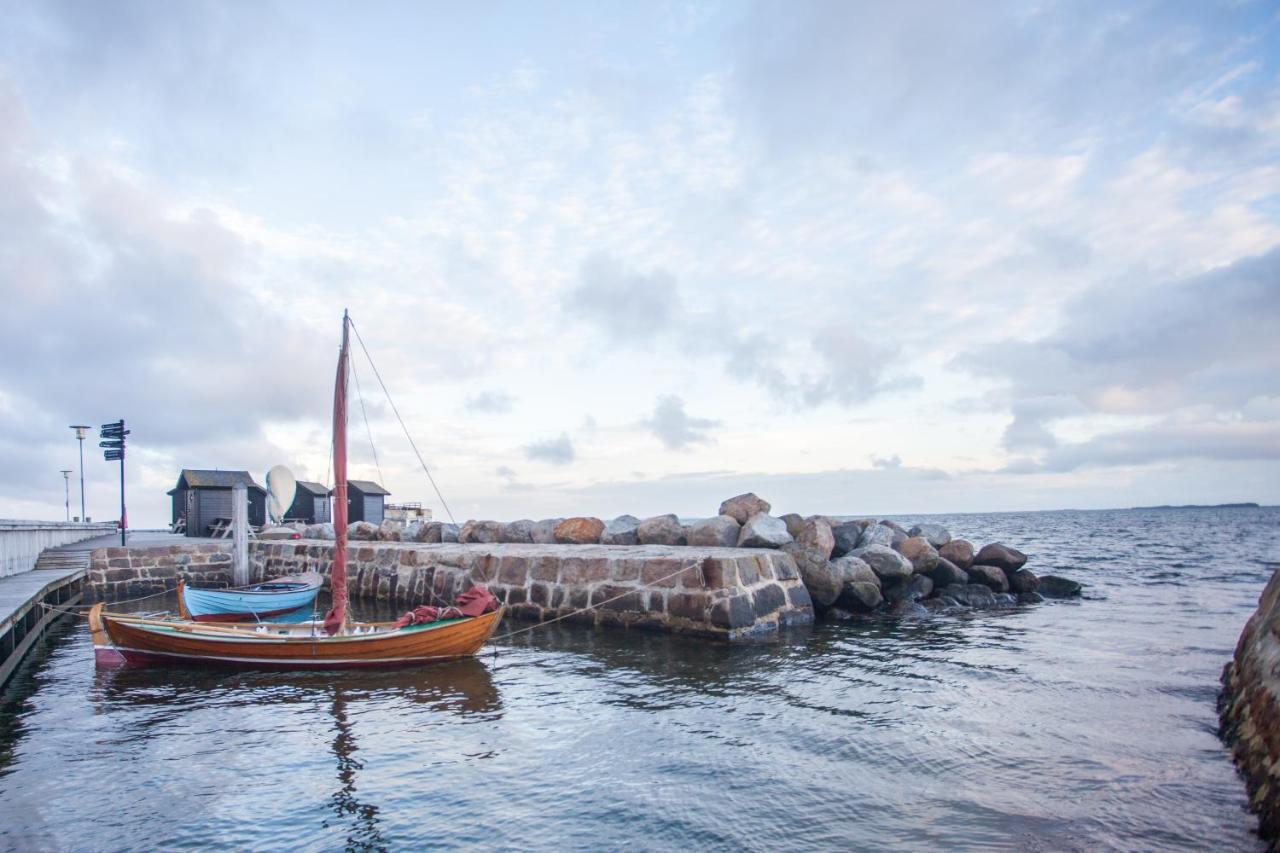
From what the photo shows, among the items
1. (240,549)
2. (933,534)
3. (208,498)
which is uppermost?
(208,498)

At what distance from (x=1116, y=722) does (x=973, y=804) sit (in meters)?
3.27

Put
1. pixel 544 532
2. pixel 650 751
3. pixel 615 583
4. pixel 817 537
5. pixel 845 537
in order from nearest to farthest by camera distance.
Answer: pixel 650 751 → pixel 615 583 → pixel 817 537 → pixel 845 537 → pixel 544 532

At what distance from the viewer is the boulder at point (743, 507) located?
16984 millimetres

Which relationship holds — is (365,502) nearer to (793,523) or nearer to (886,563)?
(793,523)

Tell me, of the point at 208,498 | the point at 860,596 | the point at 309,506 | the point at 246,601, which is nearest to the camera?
the point at 860,596

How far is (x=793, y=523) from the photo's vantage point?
17000 mm

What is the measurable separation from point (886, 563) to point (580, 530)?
7.47 metres

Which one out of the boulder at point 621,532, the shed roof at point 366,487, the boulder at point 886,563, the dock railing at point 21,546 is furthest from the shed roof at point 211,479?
the boulder at point 886,563

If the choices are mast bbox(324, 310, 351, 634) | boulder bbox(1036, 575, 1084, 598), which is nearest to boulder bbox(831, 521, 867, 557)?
boulder bbox(1036, 575, 1084, 598)

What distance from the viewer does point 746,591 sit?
12648 millimetres

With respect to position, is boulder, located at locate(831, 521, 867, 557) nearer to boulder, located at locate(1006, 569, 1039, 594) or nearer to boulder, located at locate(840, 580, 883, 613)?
boulder, located at locate(840, 580, 883, 613)

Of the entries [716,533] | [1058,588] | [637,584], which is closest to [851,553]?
[716,533]

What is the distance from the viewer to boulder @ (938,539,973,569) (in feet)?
62.3

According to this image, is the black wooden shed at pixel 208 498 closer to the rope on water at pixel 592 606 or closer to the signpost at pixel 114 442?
the signpost at pixel 114 442
